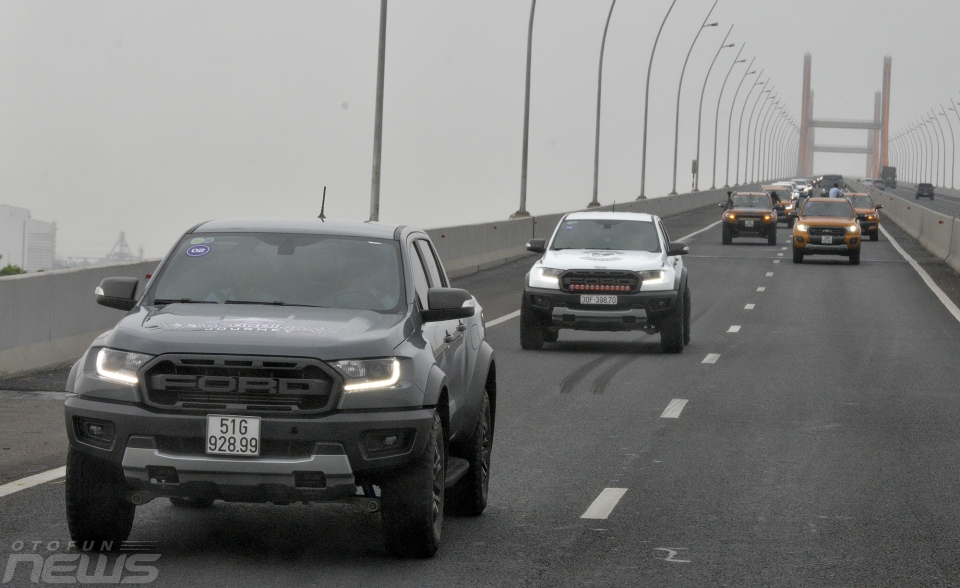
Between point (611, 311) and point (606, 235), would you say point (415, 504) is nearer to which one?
Result: point (611, 311)

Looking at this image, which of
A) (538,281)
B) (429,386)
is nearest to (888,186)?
(538,281)

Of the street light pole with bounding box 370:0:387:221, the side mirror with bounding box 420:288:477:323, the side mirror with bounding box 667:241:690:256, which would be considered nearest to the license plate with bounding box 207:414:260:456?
the side mirror with bounding box 420:288:477:323

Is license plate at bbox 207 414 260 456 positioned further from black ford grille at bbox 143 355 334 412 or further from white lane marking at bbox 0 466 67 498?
white lane marking at bbox 0 466 67 498

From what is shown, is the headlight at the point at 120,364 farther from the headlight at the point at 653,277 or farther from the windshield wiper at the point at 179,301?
the headlight at the point at 653,277

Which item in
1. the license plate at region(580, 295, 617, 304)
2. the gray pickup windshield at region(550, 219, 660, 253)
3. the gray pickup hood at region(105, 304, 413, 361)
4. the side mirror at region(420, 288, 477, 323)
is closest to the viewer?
the gray pickup hood at region(105, 304, 413, 361)

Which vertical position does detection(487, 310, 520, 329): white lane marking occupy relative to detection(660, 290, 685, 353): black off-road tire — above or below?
below

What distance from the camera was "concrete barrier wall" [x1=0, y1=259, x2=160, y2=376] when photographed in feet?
45.5

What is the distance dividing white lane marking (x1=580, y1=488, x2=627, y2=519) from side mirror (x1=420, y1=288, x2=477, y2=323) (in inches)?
56.3

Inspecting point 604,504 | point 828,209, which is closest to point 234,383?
point 604,504

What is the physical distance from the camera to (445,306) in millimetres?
7559

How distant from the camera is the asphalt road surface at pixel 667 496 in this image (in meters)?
7.01

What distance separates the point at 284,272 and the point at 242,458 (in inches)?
54.3

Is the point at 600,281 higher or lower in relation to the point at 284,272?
lower

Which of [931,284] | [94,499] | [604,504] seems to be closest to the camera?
[94,499]
